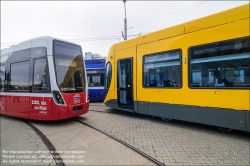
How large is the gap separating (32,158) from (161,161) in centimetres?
276

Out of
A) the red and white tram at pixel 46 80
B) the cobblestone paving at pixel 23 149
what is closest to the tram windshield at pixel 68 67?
the red and white tram at pixel 46 80

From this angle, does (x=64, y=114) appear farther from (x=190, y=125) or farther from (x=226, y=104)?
(x=226, y=104)

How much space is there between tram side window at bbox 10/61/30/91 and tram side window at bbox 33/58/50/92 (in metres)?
0.51

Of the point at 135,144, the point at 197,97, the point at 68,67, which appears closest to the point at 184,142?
the point at 135,144

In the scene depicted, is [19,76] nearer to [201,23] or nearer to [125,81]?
[125,81]

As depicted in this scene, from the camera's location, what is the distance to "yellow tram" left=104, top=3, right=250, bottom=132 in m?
3.69

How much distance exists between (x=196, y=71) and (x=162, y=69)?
3.93 ft

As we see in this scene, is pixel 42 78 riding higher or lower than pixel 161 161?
higher

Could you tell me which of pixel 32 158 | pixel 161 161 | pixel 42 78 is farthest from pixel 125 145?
pixel 42 78

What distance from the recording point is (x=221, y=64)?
13.1 feet

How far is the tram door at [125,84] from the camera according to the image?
249 inches

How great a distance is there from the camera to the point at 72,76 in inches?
221

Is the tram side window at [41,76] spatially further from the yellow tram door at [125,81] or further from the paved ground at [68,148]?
the yellow tram door at [125,81]

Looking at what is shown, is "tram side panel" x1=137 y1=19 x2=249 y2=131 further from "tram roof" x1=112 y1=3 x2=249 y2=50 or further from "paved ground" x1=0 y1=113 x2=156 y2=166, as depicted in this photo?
"paved ground" x1=0 y1=113 x2=156 y2=166
